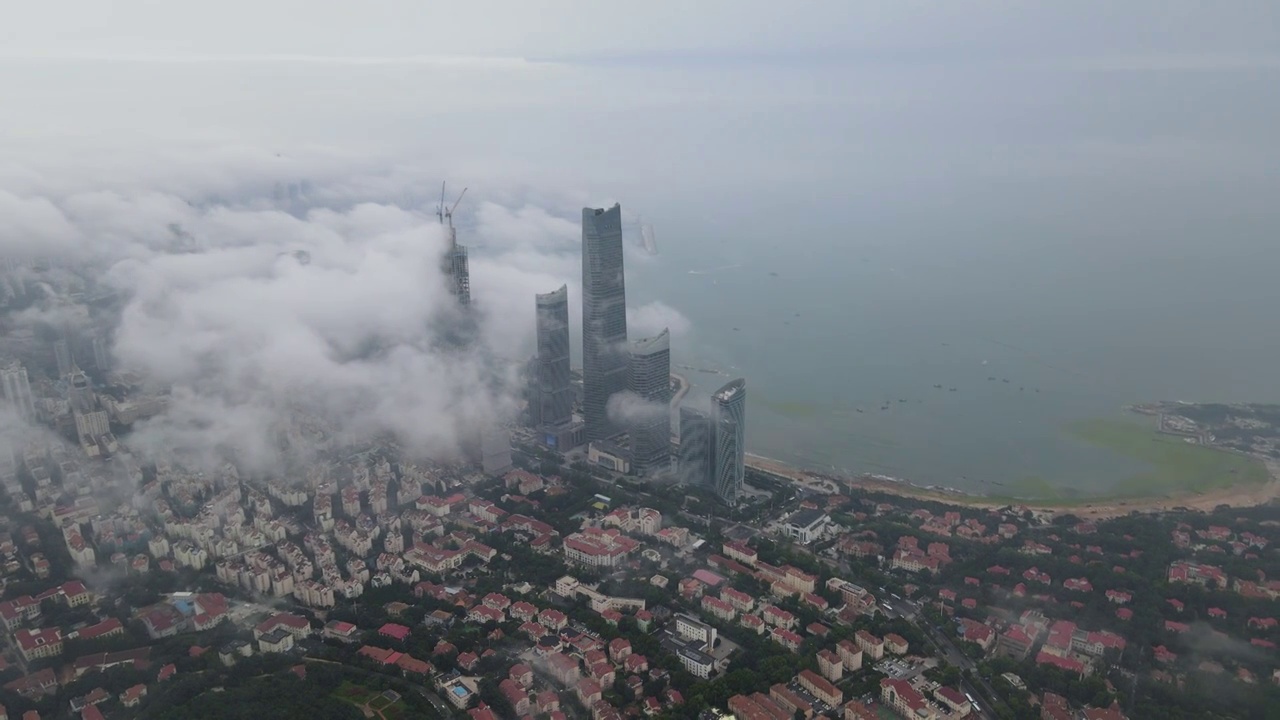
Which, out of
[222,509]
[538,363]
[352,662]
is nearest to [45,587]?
[222,509]

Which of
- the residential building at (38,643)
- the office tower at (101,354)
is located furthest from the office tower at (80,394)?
the residential building at (38,643)

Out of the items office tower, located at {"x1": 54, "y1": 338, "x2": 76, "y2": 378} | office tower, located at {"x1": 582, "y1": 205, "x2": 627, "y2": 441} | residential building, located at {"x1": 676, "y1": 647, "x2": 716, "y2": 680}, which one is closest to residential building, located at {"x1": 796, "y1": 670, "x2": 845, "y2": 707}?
residential building, located at {"x1": 676, "y1": 647, "x2": 716, "y2": 680}

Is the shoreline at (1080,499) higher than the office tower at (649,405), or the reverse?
the office tower at (649,405)

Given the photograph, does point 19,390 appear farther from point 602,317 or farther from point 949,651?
point 949,651

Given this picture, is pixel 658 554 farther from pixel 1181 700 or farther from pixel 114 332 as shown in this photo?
pixel 114 332

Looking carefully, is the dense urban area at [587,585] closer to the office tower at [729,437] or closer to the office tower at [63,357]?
the office tower at [729,437]
